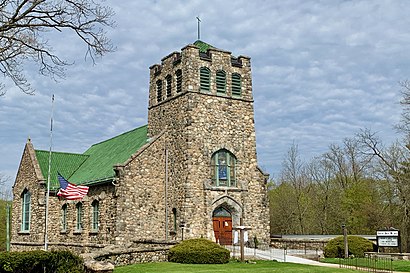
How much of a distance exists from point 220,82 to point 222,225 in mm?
8978

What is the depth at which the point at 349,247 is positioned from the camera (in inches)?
1070

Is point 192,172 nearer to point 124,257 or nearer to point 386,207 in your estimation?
point 124,257

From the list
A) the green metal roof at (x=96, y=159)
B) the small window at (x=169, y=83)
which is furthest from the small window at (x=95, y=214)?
the small window at (x=169, y=83)

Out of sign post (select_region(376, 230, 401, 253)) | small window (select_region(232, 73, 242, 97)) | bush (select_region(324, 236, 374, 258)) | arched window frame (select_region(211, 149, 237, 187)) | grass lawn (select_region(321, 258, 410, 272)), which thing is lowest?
grass lawn (select_region(321, 258, 410, 272))

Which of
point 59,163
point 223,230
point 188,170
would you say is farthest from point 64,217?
point 223,230

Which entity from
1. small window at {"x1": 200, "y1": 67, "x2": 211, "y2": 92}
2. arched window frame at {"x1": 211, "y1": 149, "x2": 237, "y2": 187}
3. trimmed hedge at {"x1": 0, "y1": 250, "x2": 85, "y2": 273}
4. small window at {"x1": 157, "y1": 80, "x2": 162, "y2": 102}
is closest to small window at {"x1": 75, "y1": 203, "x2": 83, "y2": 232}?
small window at {"x1": 157, "y1": 80, "x2": 162, "y2": 102}

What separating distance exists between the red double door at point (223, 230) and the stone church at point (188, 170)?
60 mm

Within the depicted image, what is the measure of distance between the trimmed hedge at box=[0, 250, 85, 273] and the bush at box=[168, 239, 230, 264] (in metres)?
6.27

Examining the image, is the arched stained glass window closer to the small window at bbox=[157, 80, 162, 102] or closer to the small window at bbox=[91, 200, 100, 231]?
the small window at bbox=[91, 200, 100, 231]

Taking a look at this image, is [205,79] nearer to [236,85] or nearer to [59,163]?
[236,85]

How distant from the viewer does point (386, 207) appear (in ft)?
139

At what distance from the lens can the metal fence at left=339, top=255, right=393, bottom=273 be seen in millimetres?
21219

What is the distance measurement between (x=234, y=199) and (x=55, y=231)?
14.5 metres

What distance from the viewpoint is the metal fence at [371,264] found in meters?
21.2
